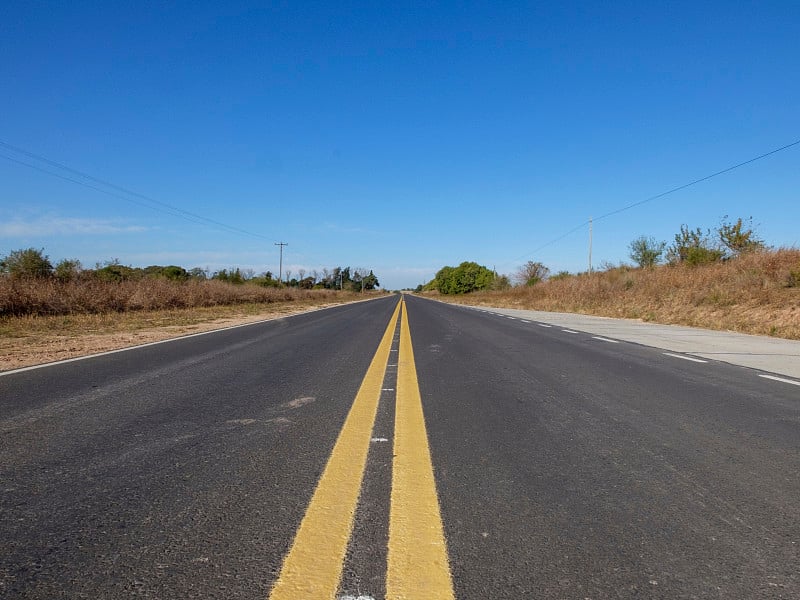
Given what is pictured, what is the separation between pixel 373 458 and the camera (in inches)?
110

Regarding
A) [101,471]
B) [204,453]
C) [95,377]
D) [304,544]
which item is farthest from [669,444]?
[95,377]

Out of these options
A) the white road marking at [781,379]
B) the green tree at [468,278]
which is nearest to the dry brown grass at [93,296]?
the white road marking at [781,379]

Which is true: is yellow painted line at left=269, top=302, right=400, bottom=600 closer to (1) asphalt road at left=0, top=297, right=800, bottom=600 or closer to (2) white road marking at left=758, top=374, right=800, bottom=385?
(1) asphalt road at left=0, top=297, right=800, bottom=600

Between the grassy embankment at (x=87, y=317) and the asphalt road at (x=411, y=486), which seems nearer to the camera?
the asphalt road at (x=411, y=486)

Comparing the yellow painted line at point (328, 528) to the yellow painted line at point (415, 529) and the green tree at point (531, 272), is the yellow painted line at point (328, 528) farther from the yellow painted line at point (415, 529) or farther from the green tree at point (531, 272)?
the green tree at point (531, 272)

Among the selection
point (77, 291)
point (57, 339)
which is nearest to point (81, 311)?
point (77, 291)

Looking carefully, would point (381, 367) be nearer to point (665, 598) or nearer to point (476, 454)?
point (476, 454)

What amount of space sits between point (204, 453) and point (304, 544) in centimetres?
136

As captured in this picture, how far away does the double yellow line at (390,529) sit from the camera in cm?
155

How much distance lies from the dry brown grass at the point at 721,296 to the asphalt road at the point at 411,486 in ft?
36.1

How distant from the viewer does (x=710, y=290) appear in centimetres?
1861

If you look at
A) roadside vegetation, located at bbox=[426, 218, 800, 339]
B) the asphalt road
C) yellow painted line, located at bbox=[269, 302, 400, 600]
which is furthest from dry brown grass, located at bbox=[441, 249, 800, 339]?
yellow painted line, located at bbox=[269, 302, 400, 600]

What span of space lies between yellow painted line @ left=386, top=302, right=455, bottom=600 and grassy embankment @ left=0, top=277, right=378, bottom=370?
625 centimetres

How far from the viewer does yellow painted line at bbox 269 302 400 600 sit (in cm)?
154
